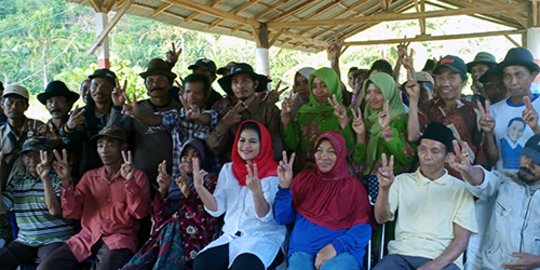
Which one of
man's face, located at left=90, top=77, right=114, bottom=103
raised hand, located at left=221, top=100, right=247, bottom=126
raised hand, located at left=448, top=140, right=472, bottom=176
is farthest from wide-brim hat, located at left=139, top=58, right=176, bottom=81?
raised hand, located at left=448, top=140, right=472, bottom=176

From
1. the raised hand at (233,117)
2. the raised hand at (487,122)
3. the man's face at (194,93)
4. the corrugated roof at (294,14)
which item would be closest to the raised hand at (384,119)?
the raised hand at (487,122)

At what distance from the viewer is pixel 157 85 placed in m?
3.49

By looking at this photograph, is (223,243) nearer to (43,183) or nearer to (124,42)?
(43,183)

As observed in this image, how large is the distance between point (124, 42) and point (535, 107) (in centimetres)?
2537

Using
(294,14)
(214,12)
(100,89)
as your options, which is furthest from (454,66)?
(294,14)

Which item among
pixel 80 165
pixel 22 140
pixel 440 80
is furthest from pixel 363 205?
pixel 22 140

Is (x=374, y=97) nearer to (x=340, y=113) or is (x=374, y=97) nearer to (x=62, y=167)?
(x=340, y=113)

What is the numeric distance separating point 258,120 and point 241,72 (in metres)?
0.40

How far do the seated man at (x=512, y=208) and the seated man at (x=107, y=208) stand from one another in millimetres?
1879

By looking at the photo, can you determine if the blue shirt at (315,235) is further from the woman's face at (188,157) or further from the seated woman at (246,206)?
the woman's face at (188,157)

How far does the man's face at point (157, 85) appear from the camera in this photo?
3479mm

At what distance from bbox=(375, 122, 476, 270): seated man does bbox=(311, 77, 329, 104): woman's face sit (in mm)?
950

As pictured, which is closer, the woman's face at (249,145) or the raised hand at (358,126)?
the woman's face at (249,145)

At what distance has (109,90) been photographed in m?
3.69
